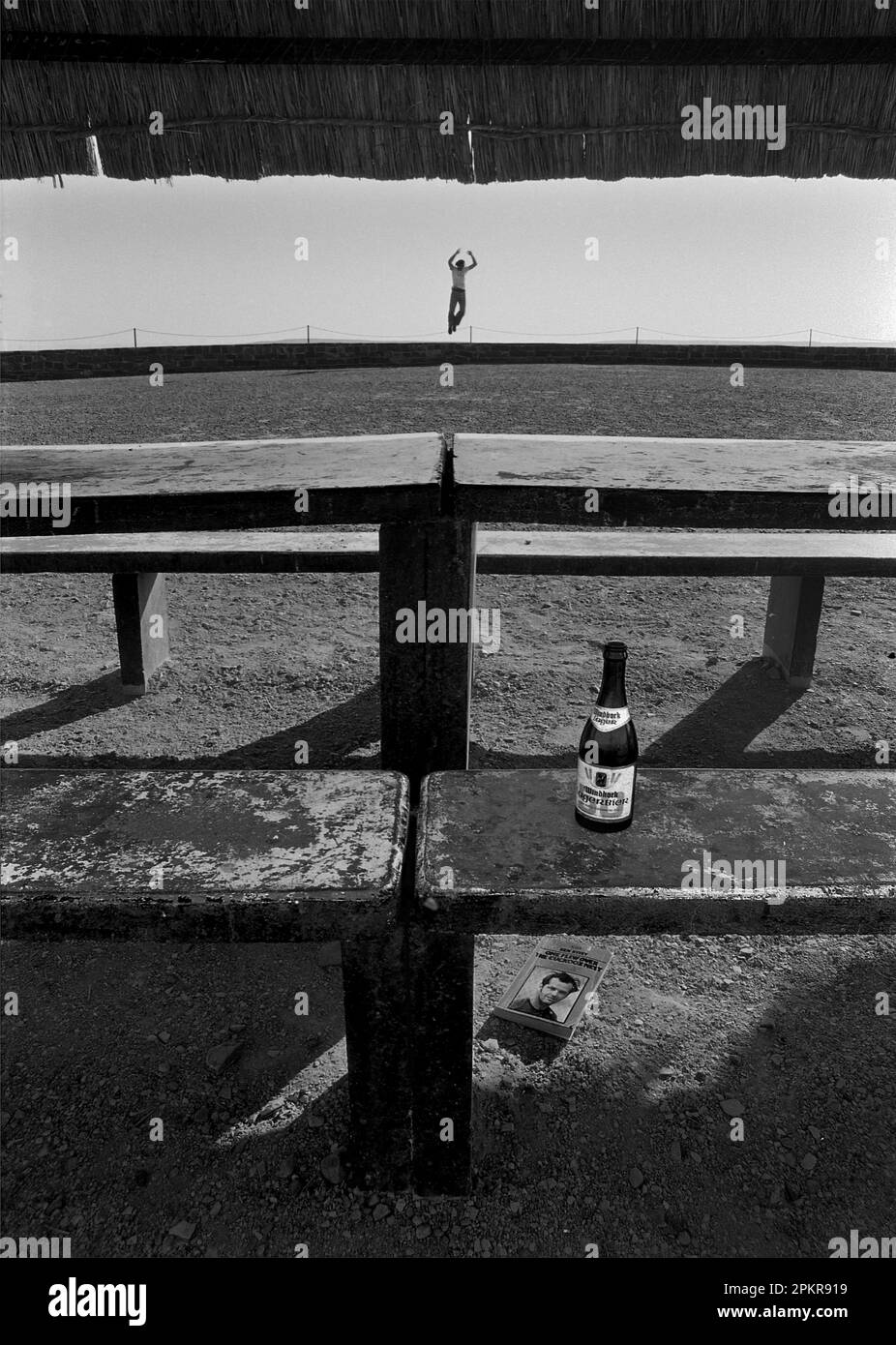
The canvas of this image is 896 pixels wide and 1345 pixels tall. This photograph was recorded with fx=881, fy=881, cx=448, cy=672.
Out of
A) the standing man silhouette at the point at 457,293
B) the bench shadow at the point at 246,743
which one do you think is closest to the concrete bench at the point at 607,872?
the bench shadow at the point at 246,743

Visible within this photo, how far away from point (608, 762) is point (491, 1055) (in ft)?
2.66

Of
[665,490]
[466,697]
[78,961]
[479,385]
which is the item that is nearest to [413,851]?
[466,697]

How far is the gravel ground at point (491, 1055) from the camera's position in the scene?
5.41ft

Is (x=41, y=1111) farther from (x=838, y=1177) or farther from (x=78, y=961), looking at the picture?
(x=838, y=1177)

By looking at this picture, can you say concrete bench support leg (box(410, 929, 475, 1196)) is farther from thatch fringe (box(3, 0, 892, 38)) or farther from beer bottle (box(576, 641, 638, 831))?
thatch fringe (box(3, 0, 892, 38))

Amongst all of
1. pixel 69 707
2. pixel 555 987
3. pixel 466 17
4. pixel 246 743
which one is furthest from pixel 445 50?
pixel 69 707

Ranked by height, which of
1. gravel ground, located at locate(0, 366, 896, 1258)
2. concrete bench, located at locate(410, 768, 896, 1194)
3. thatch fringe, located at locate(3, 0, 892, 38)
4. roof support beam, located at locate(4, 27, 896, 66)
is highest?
thatch fringe, located at locate(3, 0, 892, 38)

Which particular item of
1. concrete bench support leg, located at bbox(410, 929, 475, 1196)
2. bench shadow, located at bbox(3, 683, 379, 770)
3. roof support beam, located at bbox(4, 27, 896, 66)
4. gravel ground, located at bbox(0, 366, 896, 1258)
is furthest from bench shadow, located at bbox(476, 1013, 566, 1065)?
roof support beam, located at bbox(4, 27, 896, 66)

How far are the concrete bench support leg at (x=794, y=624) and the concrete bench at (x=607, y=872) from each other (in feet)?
5.99

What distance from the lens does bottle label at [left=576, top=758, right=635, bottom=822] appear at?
63.9 inches

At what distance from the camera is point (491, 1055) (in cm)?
201

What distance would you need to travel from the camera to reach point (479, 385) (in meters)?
9.70

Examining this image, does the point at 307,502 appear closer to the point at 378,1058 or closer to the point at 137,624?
the point at 378,1058

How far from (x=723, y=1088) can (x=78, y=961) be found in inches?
64.5
